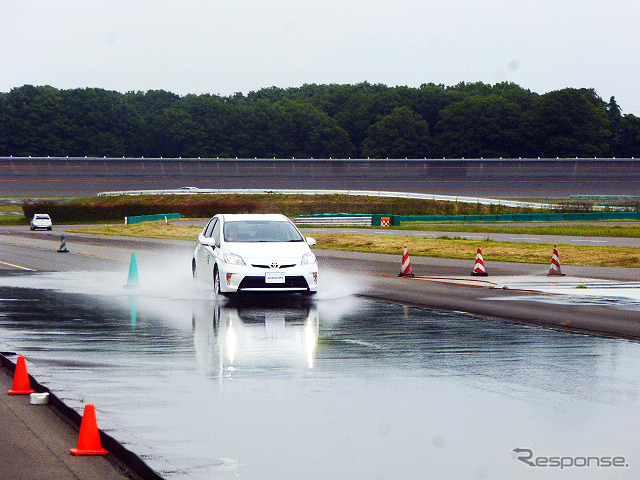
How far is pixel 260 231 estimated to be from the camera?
59.7 ft

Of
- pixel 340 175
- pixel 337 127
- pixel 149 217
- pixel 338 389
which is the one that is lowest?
pixel 149 217

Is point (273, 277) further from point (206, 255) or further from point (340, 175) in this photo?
point (340, 175)

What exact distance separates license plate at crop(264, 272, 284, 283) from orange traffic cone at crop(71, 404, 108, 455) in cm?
1010

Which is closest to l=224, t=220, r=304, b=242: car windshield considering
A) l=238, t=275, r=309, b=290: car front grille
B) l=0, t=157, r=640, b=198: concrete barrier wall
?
l=238, t=275, r=309, b=290: car front grille

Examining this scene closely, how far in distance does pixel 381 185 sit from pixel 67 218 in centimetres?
3733

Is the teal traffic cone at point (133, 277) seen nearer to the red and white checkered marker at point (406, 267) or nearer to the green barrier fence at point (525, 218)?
the red and white checkered marker at point (406, 267)

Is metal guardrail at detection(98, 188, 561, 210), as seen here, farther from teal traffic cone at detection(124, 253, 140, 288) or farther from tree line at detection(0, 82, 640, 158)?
tree line at detection(0, 82, 640, 158)

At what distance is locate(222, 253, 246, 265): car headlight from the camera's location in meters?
16.9

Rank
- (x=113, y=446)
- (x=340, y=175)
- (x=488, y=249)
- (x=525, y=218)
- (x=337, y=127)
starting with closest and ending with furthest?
(x=113, y=446) < (x=488, y=249) < (x=525, y=218) < (x=340, y=175) < (x=337, y=127)

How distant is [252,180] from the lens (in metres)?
103

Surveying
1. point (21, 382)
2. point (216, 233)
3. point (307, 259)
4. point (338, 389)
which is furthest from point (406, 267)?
point (21, 382)

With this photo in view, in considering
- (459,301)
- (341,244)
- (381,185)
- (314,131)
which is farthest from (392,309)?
(314,131)

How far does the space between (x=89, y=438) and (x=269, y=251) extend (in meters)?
10.6

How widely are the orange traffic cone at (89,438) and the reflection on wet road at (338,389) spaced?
245 mm
